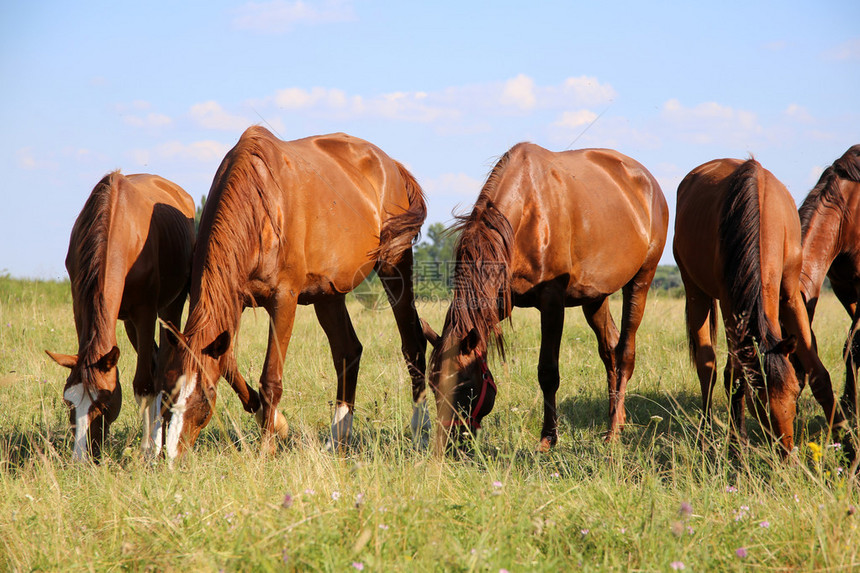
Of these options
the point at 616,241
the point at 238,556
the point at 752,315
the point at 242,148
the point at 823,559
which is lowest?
the point at 823,559

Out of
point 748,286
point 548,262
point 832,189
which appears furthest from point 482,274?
point 832,189

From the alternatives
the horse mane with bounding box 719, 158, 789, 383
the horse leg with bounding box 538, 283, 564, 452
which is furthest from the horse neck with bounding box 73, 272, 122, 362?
the horse mane with bounding box 719, 158, 789, 383

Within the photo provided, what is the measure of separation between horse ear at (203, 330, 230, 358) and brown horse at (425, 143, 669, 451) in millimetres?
1168

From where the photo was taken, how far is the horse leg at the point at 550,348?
15.0 ft

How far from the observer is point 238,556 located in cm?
211

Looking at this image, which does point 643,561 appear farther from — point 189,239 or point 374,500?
point 189,239

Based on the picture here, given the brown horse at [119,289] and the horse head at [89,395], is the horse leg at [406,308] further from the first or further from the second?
the horse head at [89,395]

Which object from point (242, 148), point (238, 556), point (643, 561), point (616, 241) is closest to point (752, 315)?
point (616, 241)

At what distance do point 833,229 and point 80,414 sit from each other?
5.43 metres

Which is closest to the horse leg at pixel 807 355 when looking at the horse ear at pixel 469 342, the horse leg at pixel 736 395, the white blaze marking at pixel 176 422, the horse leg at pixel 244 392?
the horse leg at pixel 736 395

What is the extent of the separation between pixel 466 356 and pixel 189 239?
272cm

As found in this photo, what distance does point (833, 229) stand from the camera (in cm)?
508

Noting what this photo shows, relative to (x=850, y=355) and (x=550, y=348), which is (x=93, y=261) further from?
(x=850, y=355)

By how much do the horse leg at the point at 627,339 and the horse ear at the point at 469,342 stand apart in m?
1.71
